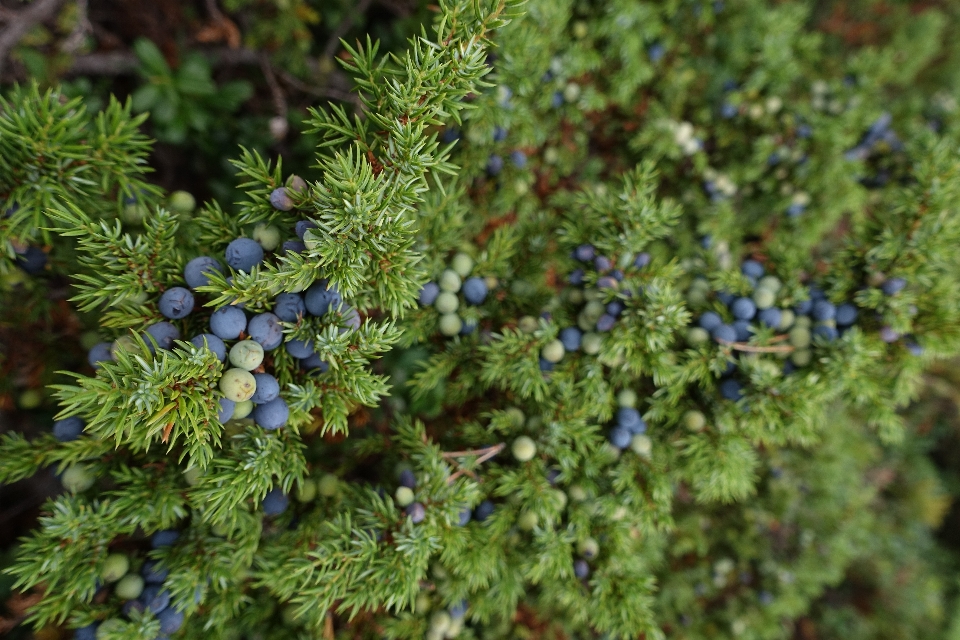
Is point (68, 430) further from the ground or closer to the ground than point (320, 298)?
closer to the ground

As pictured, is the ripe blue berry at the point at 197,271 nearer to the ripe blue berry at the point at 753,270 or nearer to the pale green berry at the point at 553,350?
the pale green berry at the point at 553,350

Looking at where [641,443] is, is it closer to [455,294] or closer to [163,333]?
[455,294]

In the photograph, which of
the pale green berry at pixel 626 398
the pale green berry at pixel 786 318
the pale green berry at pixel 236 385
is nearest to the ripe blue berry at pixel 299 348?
the pale green berry at pixel 236 385

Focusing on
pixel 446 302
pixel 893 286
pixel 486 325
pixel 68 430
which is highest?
pixel 893 286

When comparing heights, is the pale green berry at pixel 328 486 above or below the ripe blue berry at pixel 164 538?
above

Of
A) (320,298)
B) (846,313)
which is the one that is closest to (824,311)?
(846,313)

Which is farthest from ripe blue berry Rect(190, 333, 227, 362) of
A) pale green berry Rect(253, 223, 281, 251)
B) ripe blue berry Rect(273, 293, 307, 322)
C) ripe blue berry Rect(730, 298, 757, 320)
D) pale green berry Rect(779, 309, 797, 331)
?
pale green berry Rect(779, 309, 797, 331)

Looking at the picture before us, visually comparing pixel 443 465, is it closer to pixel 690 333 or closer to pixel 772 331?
pixel 690 333
